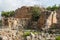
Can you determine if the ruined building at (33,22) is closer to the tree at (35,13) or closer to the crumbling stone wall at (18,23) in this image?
the crumbling stone wall at (18,23)

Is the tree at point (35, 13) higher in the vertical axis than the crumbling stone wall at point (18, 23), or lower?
higher

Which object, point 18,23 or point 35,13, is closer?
point 18,23

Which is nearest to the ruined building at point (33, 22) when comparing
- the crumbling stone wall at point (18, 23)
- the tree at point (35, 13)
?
the crumbling stone wall at point (18, 23)

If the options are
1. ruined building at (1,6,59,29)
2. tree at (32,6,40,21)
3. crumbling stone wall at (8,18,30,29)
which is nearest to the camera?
ruined building at (1,6,59,29)

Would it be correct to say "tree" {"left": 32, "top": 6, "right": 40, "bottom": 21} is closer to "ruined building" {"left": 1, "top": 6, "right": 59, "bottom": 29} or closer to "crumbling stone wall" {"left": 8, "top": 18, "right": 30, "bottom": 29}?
"ruined building" {"left": 1, "top": 6, "right": 59, "bottom": 29}

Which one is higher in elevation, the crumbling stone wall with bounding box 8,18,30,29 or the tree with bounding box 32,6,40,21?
the tree with bounding box 32,6,40,21

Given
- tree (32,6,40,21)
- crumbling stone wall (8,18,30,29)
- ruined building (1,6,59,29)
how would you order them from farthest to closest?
tree (32,6,40,21), crumbling stone wall (8,18,30,29), ruined building (1,6,59,29)

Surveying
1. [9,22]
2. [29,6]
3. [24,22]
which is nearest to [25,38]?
[9,22]

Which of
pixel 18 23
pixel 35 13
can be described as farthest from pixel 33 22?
pixel 35 13

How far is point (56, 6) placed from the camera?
174 feet

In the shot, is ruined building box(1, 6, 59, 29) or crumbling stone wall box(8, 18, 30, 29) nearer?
ruined building box(1, 6, 59, 29)

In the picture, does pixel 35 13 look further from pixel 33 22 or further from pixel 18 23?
pixel 18 23

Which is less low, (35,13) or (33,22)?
(35,13)

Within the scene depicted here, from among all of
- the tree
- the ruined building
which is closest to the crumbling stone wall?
the ruined building
